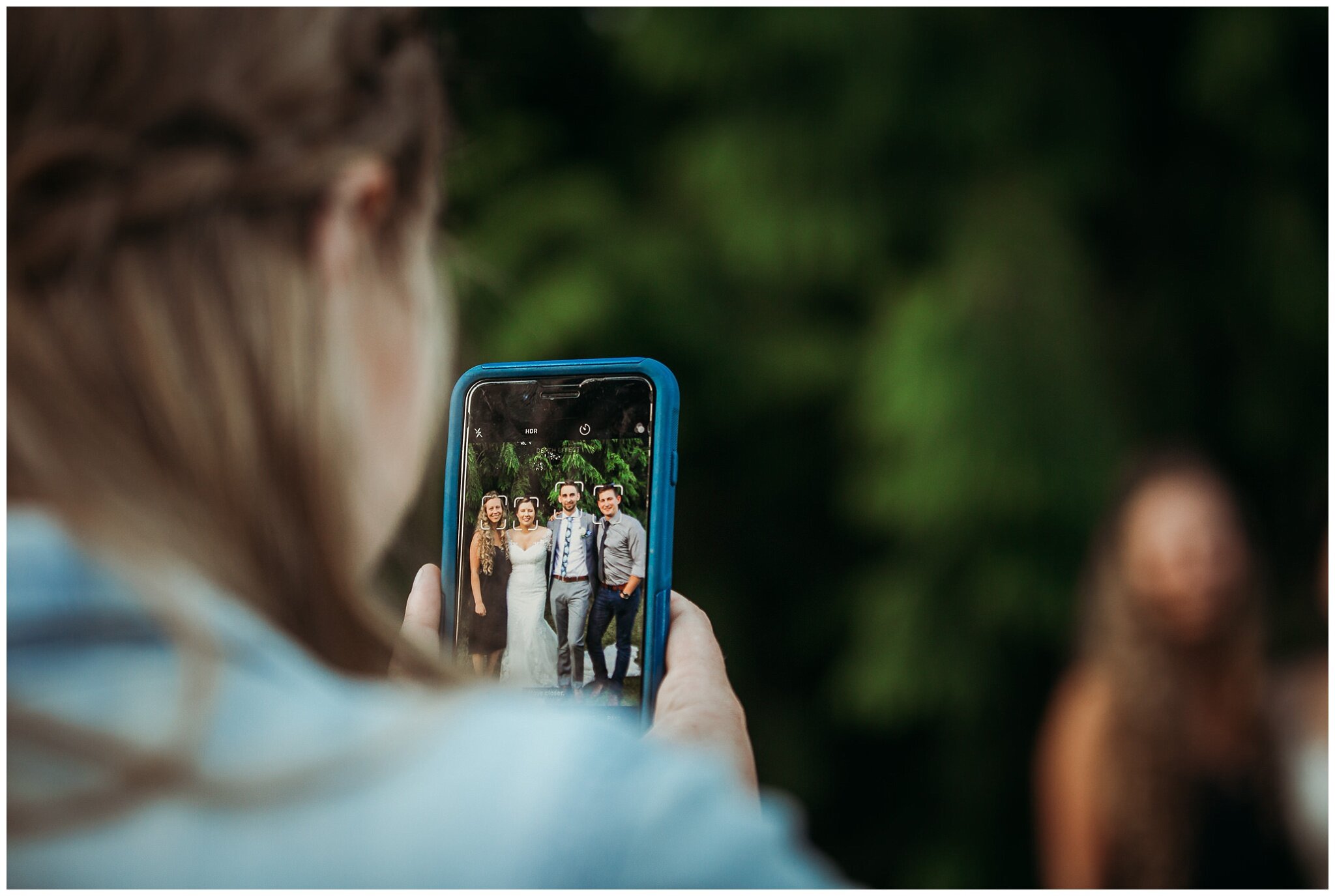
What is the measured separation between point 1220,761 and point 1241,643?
125mm

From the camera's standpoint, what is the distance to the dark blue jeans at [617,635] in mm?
353

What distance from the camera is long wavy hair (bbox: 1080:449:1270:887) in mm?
882

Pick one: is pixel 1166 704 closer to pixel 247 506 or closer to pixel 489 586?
pixel 489 586

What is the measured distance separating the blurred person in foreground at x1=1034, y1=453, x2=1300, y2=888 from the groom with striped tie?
2.13 ft

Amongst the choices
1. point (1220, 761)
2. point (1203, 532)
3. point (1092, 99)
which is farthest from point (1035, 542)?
point (1092, 99)

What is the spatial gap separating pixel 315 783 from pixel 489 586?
0.18m

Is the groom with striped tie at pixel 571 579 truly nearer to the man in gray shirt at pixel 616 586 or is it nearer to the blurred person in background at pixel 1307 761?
the man in gray shirt at pixel 616 586

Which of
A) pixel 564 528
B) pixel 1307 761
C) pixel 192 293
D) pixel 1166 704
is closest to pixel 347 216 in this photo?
pixel 192 293

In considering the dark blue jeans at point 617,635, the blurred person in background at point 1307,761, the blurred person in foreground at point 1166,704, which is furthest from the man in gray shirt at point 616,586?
the blurred person in foreground at point 1166,704

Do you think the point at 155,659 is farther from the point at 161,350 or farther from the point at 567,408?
the point at 567,408

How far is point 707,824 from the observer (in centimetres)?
20

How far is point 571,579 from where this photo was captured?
14.3 inches

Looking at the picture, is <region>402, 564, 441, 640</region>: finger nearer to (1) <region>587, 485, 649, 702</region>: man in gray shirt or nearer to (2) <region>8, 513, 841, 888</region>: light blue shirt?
(1) <region>587, 485, 649, 702</region>: man in gray shirt

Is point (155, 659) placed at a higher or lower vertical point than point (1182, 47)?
lower
